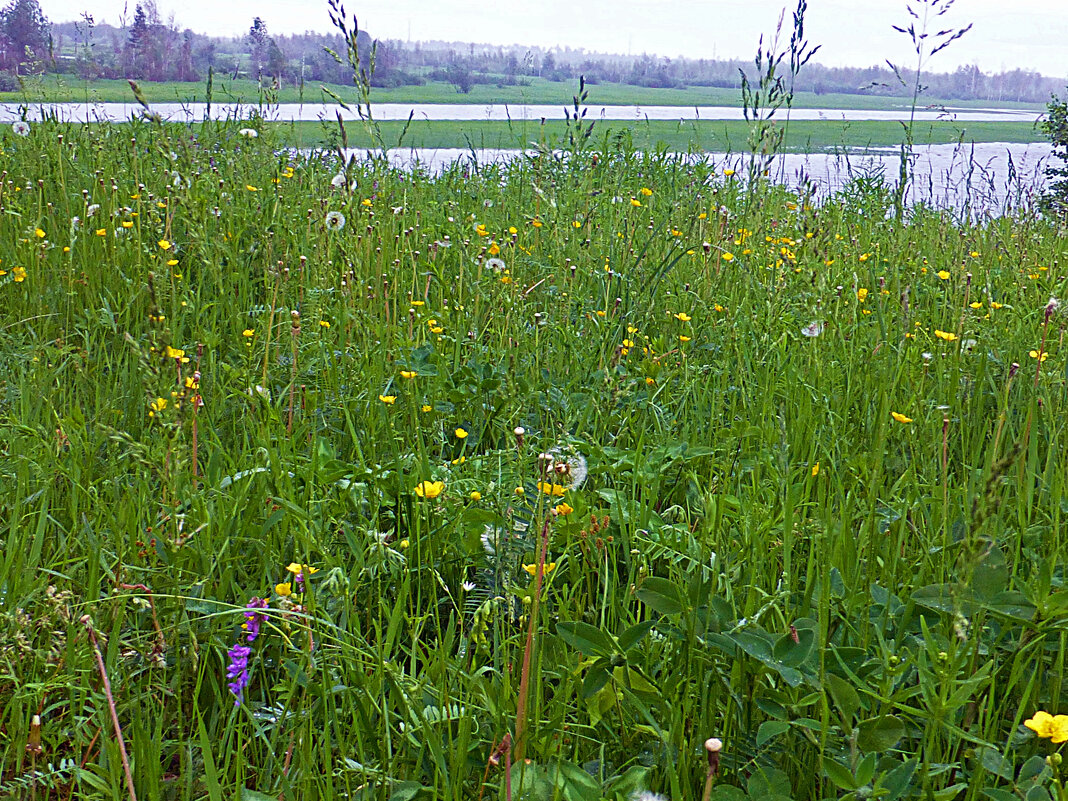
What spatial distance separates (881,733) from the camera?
96cm

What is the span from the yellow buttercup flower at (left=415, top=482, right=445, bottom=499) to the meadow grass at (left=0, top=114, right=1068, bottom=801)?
0.05 ft

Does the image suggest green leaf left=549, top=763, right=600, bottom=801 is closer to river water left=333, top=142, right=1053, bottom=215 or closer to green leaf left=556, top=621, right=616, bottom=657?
green leaf left=556, top=621, right=616, bottom=657

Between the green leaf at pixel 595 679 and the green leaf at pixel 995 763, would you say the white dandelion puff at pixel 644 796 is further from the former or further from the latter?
the green leaf at pixel 995 763

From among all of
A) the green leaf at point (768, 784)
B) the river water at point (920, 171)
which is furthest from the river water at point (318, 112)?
the green leaf at point (768, 784)

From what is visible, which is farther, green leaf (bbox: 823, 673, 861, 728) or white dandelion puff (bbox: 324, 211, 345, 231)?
white dandelion puff (bbox: 324, 211, 345, 231)

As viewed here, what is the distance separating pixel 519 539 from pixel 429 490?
1.13 ft

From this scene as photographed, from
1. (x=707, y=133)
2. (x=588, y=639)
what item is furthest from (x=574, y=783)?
(x=707, y=133)

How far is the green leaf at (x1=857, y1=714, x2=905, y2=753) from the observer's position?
0.95m

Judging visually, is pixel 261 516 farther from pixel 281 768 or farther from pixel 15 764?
pixel 281 768

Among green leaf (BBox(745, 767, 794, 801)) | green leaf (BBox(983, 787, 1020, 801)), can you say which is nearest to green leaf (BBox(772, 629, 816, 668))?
green leaf (BBox(745, 767, 794, 801))

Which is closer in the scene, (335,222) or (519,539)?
(519,539)

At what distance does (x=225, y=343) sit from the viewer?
2658mm

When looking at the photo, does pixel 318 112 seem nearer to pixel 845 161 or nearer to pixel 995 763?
pixel 995 763

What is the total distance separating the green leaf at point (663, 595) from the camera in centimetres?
112
